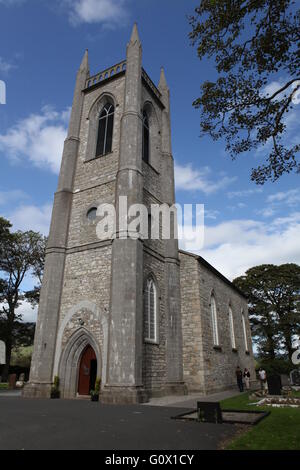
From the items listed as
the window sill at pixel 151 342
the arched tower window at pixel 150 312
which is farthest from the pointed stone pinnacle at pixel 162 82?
the window sill at pixel 151 342

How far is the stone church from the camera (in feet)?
43.9

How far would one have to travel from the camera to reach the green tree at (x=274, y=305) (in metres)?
34.0

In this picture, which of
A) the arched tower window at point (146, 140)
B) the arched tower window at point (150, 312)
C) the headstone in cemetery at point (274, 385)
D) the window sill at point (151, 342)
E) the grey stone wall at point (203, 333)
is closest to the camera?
the window sill at point (151, 342)

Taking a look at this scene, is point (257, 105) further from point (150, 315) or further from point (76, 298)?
point (76, 298)

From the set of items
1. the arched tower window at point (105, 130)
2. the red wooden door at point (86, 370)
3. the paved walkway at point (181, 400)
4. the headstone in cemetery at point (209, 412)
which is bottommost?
the paved walkway at point (181, 400)

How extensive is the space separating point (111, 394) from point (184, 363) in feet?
19.0

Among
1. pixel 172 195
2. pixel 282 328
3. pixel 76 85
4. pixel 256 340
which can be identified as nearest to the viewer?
pixel 172 195

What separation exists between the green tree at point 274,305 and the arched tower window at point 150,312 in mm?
23893

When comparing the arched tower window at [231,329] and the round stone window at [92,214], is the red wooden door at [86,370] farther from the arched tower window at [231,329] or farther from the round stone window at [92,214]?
the arched tower window at [231,329]

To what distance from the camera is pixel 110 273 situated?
14.5 m

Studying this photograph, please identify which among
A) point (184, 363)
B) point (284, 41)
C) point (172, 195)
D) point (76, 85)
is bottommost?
point (184, 363)

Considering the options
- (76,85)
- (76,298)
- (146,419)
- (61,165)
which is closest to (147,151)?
(61,165)

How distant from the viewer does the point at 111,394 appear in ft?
38.5

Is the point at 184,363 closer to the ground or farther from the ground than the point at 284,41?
closer to the ground
